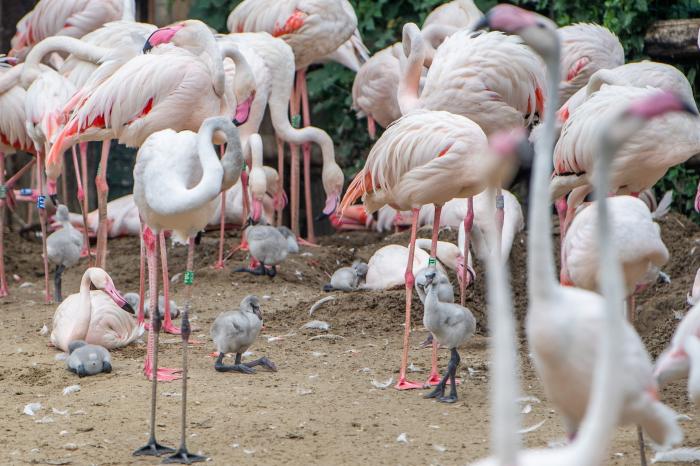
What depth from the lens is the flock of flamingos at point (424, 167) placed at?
273cm

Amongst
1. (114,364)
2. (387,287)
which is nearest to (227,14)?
(387,287)

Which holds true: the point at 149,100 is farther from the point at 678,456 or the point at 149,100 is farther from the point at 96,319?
the point at 678,456

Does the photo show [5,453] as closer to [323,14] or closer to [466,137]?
[466,137]

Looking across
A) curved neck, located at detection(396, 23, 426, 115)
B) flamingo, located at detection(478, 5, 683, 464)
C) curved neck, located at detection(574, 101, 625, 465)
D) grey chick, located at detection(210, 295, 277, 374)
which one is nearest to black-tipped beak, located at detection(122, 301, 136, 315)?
grey chick, located at detection(210, 295, 277, 374)

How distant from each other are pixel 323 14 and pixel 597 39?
2.11m

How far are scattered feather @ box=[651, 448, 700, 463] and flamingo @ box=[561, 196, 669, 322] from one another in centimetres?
66

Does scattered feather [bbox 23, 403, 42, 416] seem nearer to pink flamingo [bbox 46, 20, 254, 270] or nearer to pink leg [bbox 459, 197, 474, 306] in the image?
pink flamingo [bbox 46, 20, 254, 270]

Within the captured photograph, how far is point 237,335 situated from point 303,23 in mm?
3949

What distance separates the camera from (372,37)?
33.3 ft

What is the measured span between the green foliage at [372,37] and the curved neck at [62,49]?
8.71ft

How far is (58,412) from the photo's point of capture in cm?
480

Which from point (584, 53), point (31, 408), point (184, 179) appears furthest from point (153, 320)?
point (584, 53)

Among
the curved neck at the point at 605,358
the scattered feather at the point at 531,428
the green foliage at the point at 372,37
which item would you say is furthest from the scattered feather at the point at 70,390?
the green foliage at the point at 372,37

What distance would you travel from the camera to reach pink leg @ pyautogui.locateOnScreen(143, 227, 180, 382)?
4594 millimetres
